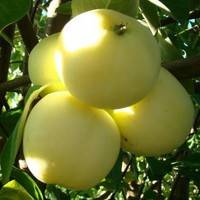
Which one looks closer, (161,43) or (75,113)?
(75,113)

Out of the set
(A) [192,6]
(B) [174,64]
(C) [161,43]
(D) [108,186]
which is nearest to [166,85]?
(B) [174,64]

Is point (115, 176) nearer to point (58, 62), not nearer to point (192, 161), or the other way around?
point (192, 161)

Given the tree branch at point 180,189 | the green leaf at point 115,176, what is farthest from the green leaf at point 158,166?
the tree branch at point 180,189

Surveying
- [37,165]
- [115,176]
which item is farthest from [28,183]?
[115,176]

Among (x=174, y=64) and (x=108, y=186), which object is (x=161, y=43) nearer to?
(x=174, y=64)

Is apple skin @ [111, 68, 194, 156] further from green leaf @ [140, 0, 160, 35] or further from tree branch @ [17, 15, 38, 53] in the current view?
tree branch @ [17, 15, 38, 53]

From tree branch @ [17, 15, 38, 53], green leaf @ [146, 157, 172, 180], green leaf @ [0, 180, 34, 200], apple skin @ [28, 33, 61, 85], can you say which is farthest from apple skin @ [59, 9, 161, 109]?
green leaf @ [146, 157, 172, 180]

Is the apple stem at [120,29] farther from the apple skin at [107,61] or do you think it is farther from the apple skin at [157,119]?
the apple skin at [157,119]
